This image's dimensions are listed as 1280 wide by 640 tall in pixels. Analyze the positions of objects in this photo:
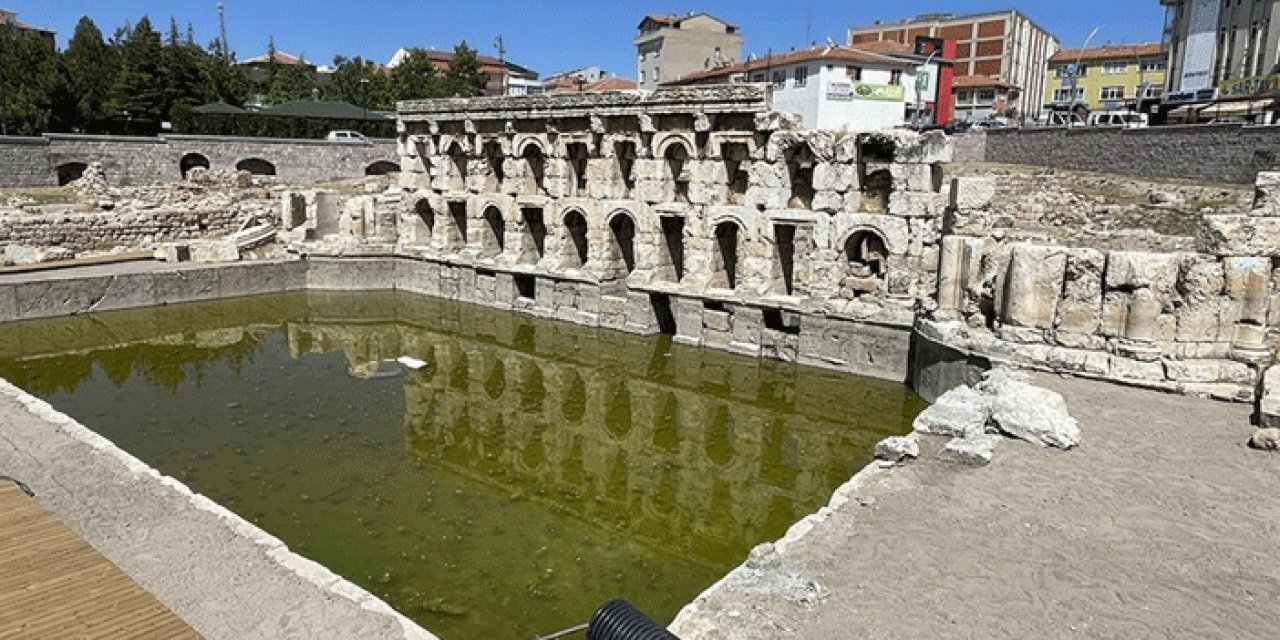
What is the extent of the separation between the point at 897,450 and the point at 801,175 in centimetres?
897

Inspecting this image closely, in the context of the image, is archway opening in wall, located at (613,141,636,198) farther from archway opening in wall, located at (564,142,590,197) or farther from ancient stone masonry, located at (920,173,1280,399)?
ancient stone masonry, located at (920,173,1280,399)

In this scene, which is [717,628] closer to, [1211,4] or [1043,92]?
[1211,4]

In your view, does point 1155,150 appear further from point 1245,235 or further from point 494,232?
point 494,232

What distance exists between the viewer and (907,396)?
13.7m

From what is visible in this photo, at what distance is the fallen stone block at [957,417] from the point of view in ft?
30.2

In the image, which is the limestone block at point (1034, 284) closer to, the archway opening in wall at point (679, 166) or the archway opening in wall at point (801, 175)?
the archway opening in wall at point (801, 175)

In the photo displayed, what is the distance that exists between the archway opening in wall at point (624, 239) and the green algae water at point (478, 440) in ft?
7.41

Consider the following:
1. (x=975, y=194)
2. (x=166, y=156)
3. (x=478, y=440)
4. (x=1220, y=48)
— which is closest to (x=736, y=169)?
(x=975, y=194)

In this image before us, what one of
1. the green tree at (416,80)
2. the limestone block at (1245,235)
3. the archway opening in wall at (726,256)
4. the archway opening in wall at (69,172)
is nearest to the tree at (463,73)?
the green tree at (416,80)

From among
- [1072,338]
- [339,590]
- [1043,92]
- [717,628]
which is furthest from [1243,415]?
[1043,92]

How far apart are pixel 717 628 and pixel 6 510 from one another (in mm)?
5572

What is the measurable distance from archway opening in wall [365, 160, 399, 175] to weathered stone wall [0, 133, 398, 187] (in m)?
0.22

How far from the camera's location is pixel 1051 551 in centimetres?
680

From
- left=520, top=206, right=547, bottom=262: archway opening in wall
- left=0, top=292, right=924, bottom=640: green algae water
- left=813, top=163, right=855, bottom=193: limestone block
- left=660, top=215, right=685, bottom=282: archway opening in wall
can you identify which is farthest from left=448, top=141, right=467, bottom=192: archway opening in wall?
left=813, top=163, right=855, bottom=193: limestone block
